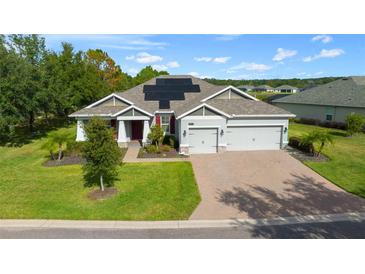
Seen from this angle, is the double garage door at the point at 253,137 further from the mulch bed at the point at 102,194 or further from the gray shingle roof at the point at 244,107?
the mulch bed at the point at 102,194

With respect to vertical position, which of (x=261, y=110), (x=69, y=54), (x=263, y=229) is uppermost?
(x=69, y=54)

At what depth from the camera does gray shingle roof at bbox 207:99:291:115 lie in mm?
20203

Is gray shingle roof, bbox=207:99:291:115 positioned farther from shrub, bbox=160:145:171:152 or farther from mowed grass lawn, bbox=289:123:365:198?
shrub, bbox=160:145:171:152

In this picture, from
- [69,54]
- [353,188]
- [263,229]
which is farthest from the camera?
[69,54]

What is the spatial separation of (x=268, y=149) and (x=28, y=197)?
16.7 m

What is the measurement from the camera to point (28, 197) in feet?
37.9

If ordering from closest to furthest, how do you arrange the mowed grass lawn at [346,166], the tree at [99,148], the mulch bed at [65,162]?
the tree at [99,148]
the mowed grass lawn at [346,166]
the mulch bed at [65,162]

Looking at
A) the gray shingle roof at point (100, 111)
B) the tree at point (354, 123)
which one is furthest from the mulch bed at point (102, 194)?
the tree at point (354, 123)

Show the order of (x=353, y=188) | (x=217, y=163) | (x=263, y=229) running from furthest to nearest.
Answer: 1. (x=217, y=163)
2. (x=353, y=188)
3. (x=263, y=229)

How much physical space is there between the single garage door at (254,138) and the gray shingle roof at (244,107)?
1.22 metres

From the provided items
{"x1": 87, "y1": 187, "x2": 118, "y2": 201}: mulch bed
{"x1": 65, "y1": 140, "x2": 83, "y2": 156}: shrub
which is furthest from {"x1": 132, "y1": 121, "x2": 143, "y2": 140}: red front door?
{"x1": 87, "y1": 187, "x2": 118, "y2": 201}: mulch bed

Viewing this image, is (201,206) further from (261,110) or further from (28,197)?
(261,110)

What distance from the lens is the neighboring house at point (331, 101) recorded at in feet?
100

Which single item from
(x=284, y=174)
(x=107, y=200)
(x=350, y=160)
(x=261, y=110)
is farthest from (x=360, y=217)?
(x=261, y=110)
